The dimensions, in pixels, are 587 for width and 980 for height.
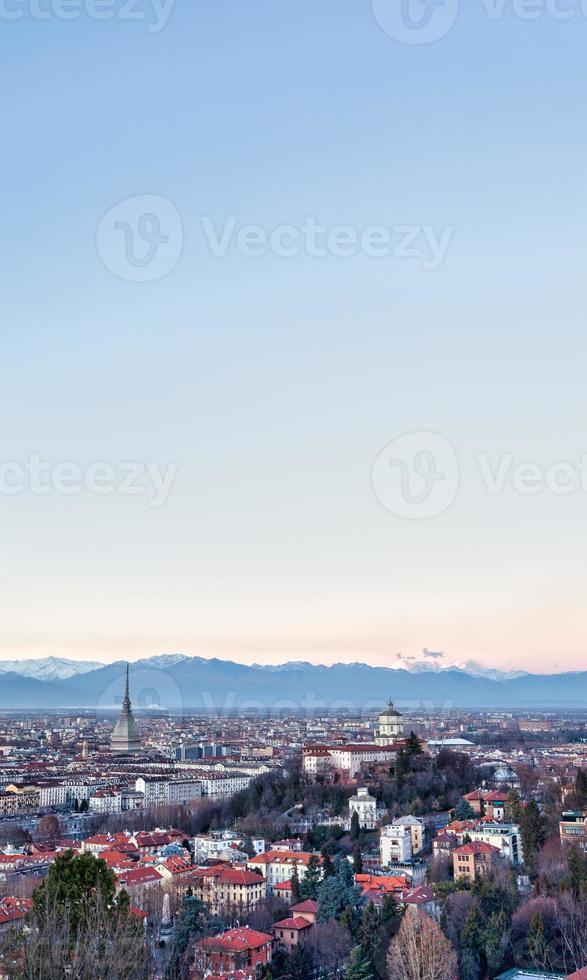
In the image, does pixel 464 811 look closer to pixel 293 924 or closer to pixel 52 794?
pixel 293 924

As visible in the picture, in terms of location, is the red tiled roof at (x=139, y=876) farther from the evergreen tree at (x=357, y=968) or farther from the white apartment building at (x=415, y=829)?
the evergreen tree at (x=357, y=968)

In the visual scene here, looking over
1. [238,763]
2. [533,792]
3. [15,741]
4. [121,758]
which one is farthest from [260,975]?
[15,741]

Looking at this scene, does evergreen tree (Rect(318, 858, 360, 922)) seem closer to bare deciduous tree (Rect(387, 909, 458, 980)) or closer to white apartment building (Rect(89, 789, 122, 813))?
bare deciduous tree (Rect(387, 909, 458, 980))

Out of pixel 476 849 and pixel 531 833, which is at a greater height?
pixel 531 833

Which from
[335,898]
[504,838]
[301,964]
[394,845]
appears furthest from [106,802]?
[301,964]

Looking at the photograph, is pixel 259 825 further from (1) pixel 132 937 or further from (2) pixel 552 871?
(1) pixel 132 937

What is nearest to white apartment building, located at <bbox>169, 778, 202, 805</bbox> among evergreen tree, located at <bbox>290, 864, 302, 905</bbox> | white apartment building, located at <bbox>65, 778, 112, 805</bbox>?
white apartment building, located at <bbox>65, 778, 112, 805</bbox>
